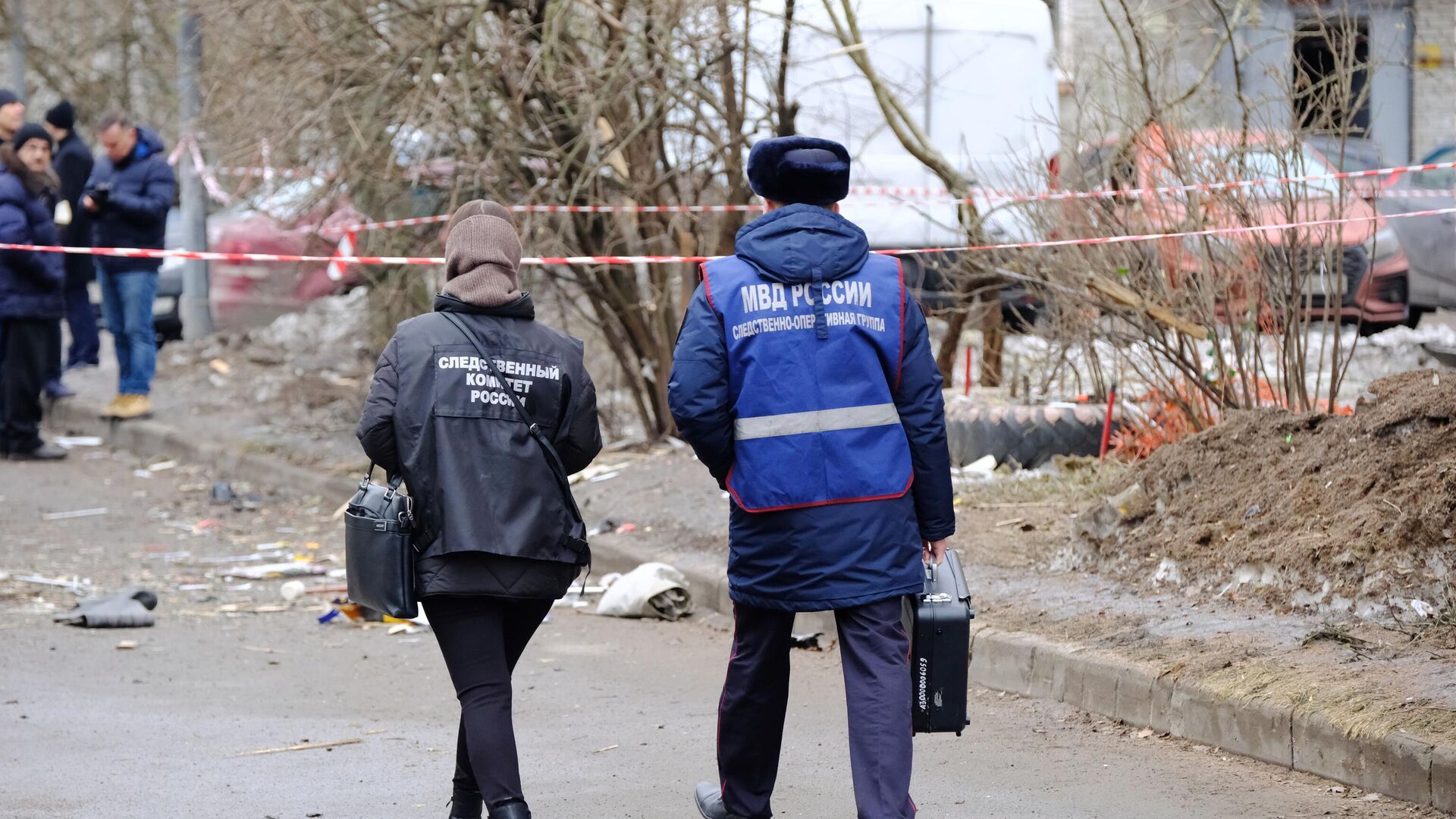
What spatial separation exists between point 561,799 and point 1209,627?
2357 mm

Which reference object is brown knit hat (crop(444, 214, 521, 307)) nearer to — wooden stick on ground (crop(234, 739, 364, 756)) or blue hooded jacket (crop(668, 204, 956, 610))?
blue hooded jacket (crop(668, 204, 956, 610))

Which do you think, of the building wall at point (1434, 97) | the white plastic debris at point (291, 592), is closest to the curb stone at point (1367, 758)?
the white plastic debris at point (291, 592)

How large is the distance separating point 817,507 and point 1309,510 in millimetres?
2808

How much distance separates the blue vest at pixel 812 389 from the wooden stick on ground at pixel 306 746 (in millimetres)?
1944

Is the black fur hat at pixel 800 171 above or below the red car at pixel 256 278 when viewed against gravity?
above

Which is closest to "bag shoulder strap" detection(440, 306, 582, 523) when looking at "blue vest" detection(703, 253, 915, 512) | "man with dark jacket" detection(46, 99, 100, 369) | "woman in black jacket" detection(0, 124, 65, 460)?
"blue vest" detection(703, 253, 915, 512)

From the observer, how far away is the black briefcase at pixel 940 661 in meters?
3.97

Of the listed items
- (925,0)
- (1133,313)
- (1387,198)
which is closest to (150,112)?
(925,0)

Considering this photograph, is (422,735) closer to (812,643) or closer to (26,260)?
(812,643)

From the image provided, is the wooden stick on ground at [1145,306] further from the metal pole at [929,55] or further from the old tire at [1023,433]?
the metal pole at [929,55]

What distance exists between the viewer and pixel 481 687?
4039 millimetres

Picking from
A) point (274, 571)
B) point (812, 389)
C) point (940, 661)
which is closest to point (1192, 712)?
point (940, 661)

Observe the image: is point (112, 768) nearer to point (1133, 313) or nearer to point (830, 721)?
point (830, 721)

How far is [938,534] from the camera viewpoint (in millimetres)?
4004
